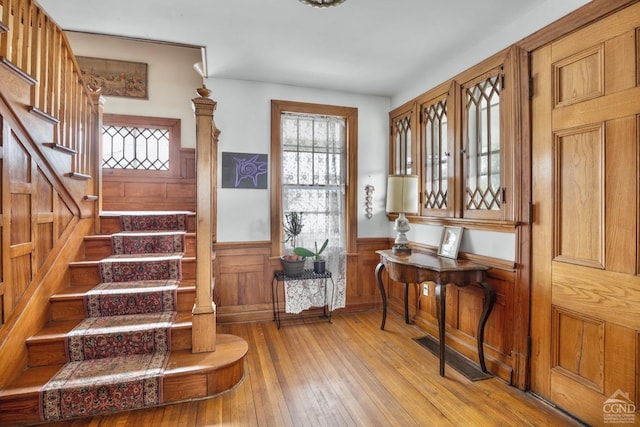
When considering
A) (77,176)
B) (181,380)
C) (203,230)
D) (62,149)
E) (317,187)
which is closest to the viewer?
(181,380)

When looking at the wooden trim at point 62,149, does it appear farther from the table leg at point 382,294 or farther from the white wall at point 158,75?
the table leg at point 382,294

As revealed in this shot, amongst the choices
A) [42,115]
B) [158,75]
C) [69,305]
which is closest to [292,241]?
[69,305]

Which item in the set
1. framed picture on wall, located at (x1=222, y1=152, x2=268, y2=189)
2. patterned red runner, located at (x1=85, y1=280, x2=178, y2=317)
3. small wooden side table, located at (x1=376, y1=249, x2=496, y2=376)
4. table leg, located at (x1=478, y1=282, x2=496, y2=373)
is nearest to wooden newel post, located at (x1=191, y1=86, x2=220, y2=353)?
patterned red runner, located at (x1=85, y1=280, x2=178, y2=317)

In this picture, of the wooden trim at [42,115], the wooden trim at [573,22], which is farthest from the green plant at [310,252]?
the wooden trim at [573,22]

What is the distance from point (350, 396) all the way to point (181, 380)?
43.0 inches

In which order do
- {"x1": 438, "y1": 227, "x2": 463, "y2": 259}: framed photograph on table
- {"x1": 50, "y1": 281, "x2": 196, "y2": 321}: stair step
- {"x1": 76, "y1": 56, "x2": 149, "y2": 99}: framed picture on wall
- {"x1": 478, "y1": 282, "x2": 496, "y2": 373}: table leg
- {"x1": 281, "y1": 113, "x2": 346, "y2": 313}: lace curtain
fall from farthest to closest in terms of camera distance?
1. {"x1": 76, "y1": 56, "x2": 149, "y2": 99}: framed picture on wall
2. {"x1": 281, "y1": 113, "x2": 346, "y2": 313}: lace curtain
3. {"x1": 438, "y1": 227, "x2": 463, "y2": 259}: framed photograph on table
4. {"x1": 478, "y1": 282, "x2": 496, "y2": 373}: table leg
5. {"x1": 50, "y1": 281, "x2": 196, "y2": 321}: stair step

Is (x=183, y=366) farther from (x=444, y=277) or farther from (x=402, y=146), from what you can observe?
(x=402, y=146)

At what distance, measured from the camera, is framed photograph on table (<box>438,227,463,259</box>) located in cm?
278

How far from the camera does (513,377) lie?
228 cm

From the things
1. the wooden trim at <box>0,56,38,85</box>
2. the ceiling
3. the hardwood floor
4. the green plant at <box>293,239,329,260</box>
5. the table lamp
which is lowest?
the hardwood floor

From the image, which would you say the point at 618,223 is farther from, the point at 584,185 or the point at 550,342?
the point at 550,342

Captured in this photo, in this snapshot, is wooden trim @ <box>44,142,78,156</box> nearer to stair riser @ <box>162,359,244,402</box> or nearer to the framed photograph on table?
stair riser @ <box>162,359,244,402</box>

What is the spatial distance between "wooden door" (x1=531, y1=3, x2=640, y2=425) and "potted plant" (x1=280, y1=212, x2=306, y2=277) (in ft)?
6.72

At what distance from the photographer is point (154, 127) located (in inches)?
167
